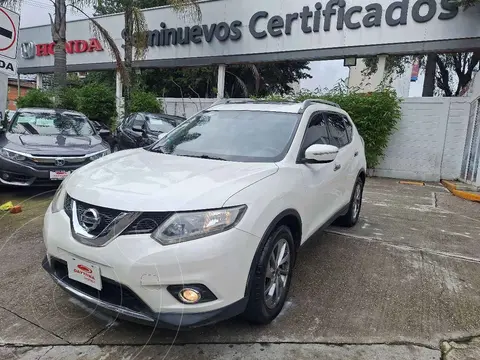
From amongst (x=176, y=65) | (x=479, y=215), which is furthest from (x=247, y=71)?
(x=479, y=215)

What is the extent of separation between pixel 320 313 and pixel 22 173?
5.04 m

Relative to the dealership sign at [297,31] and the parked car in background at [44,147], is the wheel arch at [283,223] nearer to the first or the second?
the parked car in background at [44,147]

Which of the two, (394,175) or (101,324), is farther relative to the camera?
(394,175)

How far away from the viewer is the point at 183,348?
2.44 meters

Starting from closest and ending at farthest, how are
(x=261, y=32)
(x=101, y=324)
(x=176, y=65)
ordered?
1. (x=101, y=324)
2. (x=261, y=32)
3. (x=176, y=65)

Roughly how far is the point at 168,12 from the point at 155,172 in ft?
45.7

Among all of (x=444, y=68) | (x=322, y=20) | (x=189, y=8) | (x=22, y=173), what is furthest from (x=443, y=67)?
(x=22, y=173)

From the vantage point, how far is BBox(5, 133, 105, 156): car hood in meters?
5.98

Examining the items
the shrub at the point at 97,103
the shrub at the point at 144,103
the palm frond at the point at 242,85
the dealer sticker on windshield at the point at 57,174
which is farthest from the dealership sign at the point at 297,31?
the dealer sticker on windshield at the point at 57,174

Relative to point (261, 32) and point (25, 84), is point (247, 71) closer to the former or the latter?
point (261, 32)

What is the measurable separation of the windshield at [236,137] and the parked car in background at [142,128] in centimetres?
498

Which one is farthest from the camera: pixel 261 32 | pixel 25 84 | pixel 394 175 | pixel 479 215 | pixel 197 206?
pixel 25 84

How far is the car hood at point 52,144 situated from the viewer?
19.6ft

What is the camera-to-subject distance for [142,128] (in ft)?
28.5
